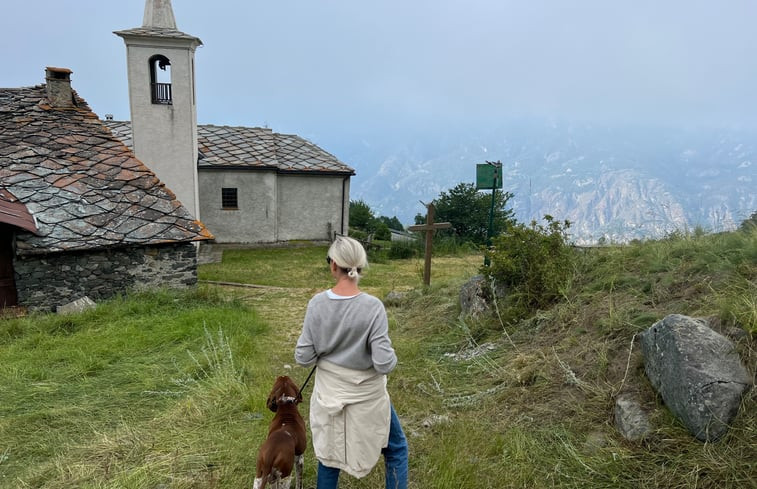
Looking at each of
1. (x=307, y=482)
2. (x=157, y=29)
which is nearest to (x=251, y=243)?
(x=157, y=29)

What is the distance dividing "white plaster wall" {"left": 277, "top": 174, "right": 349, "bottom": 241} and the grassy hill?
12758 mm

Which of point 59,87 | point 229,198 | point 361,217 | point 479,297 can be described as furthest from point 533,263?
point 361,217

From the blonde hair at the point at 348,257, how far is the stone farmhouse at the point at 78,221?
27.0 feet

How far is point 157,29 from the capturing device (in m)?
14.3

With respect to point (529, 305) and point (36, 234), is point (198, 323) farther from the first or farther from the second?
point (529, 305)

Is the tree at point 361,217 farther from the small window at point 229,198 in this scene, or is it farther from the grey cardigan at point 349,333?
the grey cardigan at point 349,333

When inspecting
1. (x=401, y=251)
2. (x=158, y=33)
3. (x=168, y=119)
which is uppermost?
(x=158, y=33)

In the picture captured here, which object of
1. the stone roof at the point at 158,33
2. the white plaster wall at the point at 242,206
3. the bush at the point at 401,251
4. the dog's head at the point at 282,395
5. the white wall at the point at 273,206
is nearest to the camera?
the dog's head at the point at 282,395

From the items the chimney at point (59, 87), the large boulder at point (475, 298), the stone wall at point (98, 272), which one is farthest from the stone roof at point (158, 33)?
the large boulder at point (475, 298)

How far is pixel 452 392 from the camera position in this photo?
15.2 ft

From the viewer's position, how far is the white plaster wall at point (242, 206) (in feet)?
60.7

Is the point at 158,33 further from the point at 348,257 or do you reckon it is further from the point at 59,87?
the point at 348,257

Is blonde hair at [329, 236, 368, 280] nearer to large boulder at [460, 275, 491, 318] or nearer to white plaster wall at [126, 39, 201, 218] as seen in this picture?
large boulder at [460, 275, 491, 318]

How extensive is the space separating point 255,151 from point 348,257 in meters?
18.5
